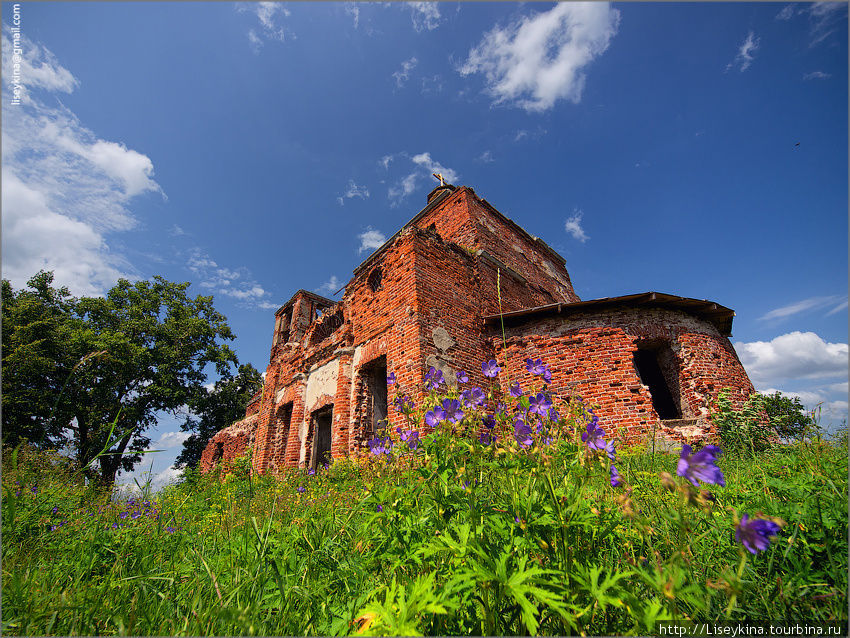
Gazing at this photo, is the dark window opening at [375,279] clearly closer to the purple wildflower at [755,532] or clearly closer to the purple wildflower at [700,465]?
the purple wildflower at [700,465]

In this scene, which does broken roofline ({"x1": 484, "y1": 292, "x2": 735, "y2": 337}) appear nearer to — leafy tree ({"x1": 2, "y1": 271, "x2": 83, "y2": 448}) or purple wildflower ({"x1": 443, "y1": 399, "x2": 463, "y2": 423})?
purple wildflower ({"x1": 443, "y1": 399, "x2": 463, "y2": 423})

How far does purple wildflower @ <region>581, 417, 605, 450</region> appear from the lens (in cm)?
164

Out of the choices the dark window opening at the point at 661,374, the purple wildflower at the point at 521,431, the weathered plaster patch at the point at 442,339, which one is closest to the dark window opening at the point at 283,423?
the weathered plaster patch at the point at 442,339

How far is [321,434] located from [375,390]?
2.97 m

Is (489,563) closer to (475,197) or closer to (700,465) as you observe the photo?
(700,465)

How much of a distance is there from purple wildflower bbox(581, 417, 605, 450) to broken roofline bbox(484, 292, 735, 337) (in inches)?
238

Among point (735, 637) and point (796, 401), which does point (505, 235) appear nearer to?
point (796, 401)

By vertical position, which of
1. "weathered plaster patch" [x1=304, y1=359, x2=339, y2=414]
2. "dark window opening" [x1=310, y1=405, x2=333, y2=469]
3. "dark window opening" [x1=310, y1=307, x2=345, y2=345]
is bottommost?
"dark window opening" [x1=310, y1=405, x2=333, y2=469]

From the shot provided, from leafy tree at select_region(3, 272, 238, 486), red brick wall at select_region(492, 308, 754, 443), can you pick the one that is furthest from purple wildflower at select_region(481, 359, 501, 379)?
leafy tree at select_region(3, 272, 238, 486)

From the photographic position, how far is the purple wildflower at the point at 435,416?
6.60 feet

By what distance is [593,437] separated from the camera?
170cm

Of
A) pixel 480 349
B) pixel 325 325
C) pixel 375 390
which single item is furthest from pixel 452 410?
pixel 325 325

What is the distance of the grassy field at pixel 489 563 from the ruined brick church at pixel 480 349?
3958 millimetres

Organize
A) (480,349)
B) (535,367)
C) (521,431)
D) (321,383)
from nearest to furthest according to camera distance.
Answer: (521,431) → (535,367) → (480,349) → (321,383)
